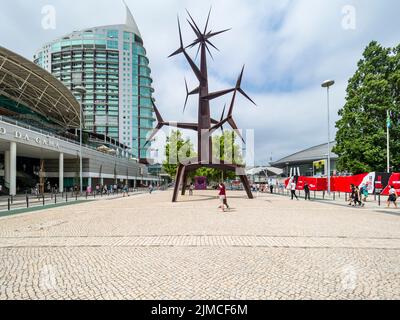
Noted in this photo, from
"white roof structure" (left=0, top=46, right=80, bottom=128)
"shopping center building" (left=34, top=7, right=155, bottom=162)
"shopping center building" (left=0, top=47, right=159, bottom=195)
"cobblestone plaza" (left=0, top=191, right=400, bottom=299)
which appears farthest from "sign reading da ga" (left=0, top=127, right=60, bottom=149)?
"shopping center building" (left=34, top=7, right=155, bottom=162)

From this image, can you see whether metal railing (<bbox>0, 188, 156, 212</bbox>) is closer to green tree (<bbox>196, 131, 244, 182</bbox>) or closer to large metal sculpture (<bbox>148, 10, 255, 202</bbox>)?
large metal sculpture (<bbox>148, 10, 255, 202</bbox>)

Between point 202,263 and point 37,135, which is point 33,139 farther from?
point 202,263

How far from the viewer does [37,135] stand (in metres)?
34.0

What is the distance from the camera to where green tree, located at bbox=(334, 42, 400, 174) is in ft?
95.8

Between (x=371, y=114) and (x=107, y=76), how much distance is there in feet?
354

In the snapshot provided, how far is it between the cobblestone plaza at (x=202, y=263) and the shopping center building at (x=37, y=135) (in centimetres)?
2591

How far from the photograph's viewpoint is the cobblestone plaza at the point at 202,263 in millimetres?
4125

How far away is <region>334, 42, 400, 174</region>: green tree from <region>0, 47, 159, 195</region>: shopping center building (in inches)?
1364

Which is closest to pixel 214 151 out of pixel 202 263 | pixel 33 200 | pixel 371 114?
pixel 371 114

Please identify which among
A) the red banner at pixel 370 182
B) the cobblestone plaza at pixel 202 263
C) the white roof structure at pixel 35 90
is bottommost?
the cobblestone plaza at pixel 202 263

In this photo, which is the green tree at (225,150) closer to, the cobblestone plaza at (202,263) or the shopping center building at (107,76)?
the cobblestone plaza at (202,263)

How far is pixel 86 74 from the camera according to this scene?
112562mm

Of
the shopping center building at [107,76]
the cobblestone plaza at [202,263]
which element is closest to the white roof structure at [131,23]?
the shopping center building at [107,76]
